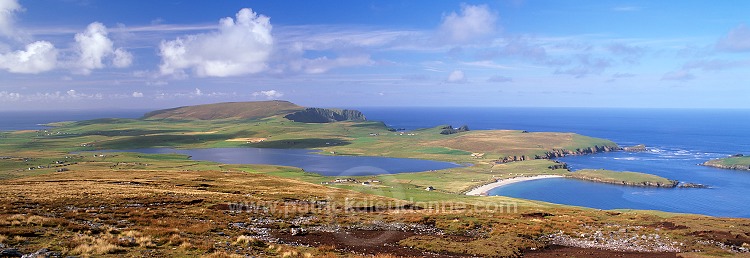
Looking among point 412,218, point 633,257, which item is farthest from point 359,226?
point 633,257

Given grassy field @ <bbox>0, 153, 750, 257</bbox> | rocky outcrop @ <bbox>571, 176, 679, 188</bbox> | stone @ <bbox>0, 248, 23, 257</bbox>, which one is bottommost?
rocky outcrop @ <bbox>571, 176, 679, 188</bbox>

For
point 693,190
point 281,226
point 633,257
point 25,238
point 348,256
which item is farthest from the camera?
point 693,190

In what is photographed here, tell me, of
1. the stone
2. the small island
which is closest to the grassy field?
the stone

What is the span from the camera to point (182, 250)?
24859mm

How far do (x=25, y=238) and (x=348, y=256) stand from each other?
18.7 m

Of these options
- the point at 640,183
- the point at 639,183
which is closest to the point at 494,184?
the point at 639,183

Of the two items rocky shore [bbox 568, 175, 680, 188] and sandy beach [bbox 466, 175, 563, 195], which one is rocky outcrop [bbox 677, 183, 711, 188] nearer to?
rocky shore [bbox 568, 175, 680, 188]

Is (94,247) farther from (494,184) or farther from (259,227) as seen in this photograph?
(494,184)

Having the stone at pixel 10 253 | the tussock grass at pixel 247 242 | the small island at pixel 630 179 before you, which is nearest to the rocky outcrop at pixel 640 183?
the small island at pixel 630 179

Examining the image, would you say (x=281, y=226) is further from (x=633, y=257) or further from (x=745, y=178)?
(x=745, y=178)

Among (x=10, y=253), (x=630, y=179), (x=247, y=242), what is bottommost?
(x=630, y=179)

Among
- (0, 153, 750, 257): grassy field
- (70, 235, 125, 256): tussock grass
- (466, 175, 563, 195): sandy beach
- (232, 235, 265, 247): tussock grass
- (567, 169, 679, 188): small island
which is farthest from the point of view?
(567, 169, 679, 188): small island

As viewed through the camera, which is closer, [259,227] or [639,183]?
[259,227]

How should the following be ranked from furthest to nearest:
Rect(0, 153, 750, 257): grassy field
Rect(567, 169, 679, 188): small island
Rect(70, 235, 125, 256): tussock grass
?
Rect(567, 169, 679, 188): small island
Rect(0, 153, 750, 257): grassy field
Rect(70, 235, 125, 256): tussock grass
